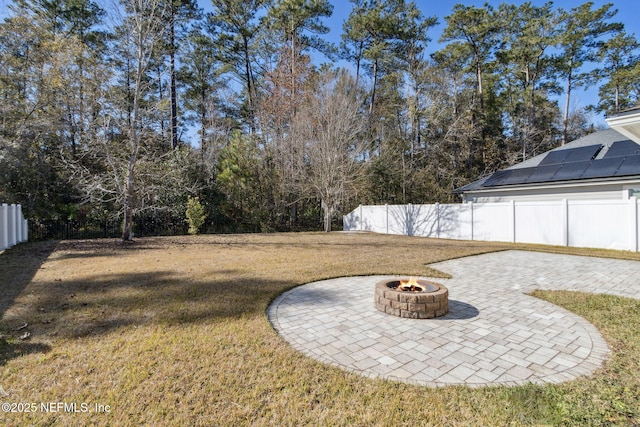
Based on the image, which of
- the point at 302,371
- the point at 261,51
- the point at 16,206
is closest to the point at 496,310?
the point at 302,371

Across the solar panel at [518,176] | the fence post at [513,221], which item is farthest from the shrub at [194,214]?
the solar panel at [518,176]

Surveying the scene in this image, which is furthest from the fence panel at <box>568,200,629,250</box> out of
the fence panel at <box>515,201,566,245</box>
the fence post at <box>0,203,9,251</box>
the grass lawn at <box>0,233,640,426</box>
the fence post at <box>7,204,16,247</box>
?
the fence post at <box>7,204,16,247</box>

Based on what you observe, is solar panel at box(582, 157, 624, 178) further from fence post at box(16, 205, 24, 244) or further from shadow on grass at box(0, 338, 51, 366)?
fence post at box(16, 205, 24, 244)

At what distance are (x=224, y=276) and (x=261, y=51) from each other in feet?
56.7

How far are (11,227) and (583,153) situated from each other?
21392mm

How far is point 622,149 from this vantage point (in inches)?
453

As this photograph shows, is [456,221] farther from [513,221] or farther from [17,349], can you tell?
[17,349]

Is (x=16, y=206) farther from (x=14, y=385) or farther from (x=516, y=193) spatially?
(x=516, y=193)

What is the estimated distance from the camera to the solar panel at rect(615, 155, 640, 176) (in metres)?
9.90

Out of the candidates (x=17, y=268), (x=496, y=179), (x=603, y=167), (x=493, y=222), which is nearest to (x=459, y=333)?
(x=17, y=268)

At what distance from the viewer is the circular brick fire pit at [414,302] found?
383 centimetres

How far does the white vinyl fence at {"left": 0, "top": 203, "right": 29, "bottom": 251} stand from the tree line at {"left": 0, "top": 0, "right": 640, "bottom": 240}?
160cm

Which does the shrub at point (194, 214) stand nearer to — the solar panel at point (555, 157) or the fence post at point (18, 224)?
the fence post at point (18, 224)

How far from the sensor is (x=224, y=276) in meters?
5.85
